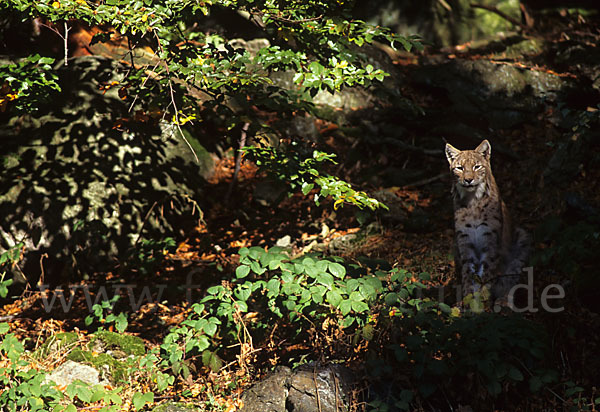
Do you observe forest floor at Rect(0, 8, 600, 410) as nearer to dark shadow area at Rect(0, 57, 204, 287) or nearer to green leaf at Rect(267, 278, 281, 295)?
dark shadow area at Rect(0, 57, 204, 287)

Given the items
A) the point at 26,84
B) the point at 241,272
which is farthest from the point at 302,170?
the point at 26,84

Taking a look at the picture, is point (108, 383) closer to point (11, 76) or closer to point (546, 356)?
point (11, 76)

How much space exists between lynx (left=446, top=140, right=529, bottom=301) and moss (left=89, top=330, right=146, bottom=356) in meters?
3.64

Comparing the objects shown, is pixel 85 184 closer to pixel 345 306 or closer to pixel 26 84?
pixel 26 84

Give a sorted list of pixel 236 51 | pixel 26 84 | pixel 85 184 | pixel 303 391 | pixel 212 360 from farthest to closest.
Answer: pixel 85 184
pixel 236 51
pixel 212 360
pixel 26 84
pixel 303 391

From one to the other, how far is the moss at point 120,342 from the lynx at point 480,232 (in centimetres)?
364

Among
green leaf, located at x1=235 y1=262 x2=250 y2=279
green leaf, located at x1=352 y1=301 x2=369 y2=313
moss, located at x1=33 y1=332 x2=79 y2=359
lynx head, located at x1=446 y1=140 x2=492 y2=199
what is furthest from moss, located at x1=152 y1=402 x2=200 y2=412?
lynx head, located at x1=446 y1=140 x2=492 y2=199

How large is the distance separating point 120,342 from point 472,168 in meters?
4.28

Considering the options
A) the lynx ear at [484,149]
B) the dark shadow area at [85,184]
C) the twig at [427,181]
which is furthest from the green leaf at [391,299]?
the twig at [427,181]

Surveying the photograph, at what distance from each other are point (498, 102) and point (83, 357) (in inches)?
353

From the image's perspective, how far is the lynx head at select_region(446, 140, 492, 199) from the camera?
5.47 meters

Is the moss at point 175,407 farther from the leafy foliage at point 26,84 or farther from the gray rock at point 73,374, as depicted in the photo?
the leafy foliage at point 26,84

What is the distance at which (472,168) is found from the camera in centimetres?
547

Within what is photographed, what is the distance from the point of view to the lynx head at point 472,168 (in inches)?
215
